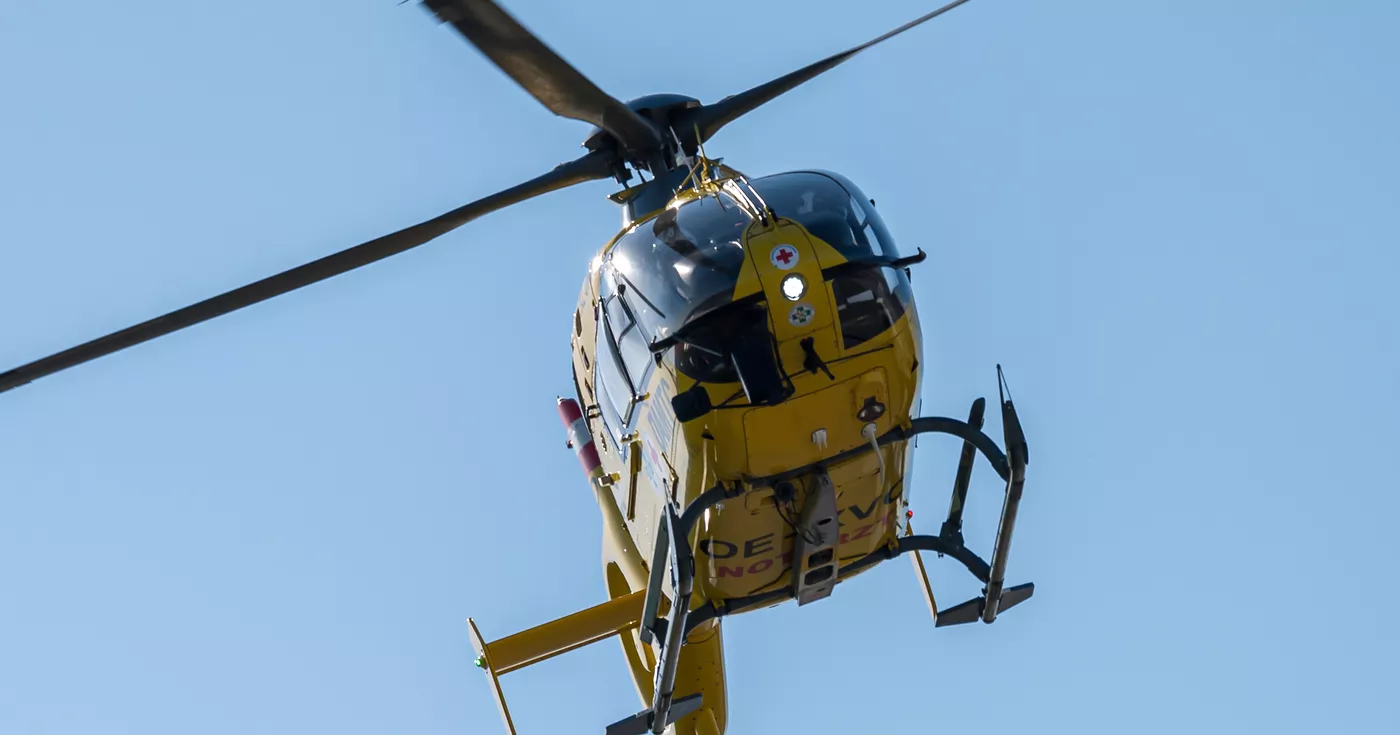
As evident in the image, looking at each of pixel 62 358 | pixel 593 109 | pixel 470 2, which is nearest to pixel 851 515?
pixel 593 109

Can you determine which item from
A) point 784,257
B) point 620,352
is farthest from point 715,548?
point 784,257

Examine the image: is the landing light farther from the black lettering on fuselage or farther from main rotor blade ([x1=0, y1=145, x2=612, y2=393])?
main rotor blade ([x1=0, y1=145, x2=612, y2=393])

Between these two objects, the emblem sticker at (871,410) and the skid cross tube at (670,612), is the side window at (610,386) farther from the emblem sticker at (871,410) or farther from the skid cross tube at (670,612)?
the emblem sticker at (871,410)

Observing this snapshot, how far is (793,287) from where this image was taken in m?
13.8

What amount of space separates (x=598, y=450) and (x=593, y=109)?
400cm

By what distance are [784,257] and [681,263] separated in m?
0.95

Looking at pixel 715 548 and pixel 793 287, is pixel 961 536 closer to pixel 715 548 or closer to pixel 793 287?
pixel 715 548

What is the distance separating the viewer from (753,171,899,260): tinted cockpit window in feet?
47.0

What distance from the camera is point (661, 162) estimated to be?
17984mm

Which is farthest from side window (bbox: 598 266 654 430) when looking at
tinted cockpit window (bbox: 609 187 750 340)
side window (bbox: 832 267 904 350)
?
side window (bbox: 832 267 904 350)

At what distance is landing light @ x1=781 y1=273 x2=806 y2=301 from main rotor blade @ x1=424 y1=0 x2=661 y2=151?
2692mm

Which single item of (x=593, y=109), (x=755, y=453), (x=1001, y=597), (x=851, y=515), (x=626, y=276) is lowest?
(x=1001, y=597)

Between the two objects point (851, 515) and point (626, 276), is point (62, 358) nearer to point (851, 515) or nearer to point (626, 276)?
point (626, 276)

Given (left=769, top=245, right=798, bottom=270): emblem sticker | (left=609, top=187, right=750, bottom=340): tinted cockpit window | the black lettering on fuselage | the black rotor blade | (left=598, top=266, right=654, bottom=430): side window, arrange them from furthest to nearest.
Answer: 1. the black rotor blade
2. (left=598, top=266, right=654, bottom=430): side window
3. the black lettering on fuselage
4. (left=609, top=187, right=750, bottom=340): tinted cockpit window
5. (left=769, top=245, right=798, bottom=270): emblem sticker
